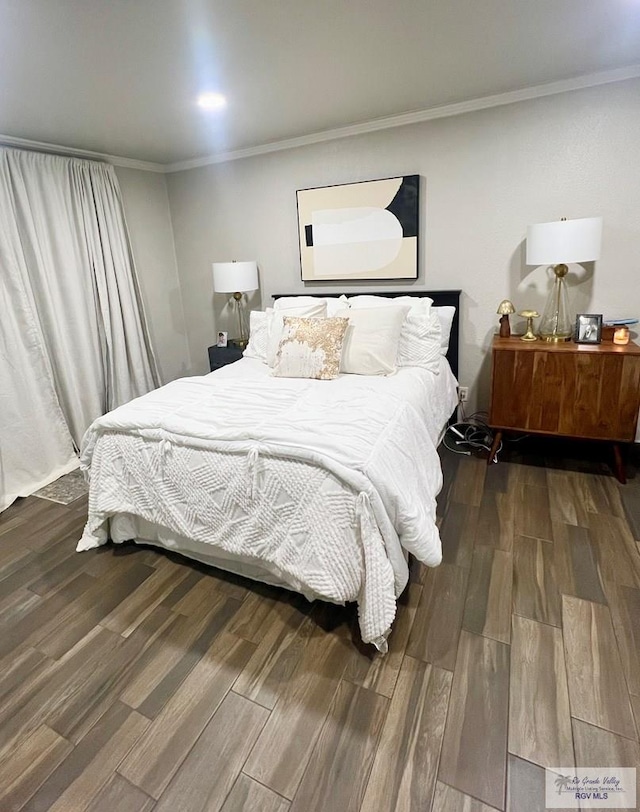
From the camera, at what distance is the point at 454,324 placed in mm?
3168

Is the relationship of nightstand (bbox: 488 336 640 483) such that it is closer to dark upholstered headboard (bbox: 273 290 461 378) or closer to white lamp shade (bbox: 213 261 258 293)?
dark upholstered headboard (bbox: 273 290 461 378)

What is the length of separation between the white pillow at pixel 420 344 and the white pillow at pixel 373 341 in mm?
108

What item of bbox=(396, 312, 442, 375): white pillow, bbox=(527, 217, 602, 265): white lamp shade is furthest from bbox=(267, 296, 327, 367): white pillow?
bbox=(527, 217, 602, 265): white lamp shade

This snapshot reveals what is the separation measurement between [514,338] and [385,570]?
204 cm

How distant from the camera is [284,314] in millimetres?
2953

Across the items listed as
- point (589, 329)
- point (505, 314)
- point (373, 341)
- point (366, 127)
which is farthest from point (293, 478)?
point (366, 127)

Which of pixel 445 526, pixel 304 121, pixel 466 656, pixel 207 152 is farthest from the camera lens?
pixel 207 152

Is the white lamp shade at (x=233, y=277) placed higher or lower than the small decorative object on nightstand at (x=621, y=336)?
Result: higher

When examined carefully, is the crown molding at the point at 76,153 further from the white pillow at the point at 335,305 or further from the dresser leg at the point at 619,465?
the dresser leg at the point at 619,465

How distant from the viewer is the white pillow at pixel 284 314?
9.18 ft

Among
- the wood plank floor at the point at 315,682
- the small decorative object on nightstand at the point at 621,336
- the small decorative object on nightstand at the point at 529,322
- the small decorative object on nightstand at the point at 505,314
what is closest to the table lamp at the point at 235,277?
the small decorative object on nightstand at the point at 505,314

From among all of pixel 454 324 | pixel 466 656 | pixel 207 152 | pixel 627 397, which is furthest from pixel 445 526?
pixel 207 152

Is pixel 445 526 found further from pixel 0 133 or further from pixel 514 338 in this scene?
pixel 0 133

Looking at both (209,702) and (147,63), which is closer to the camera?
(209,702)
